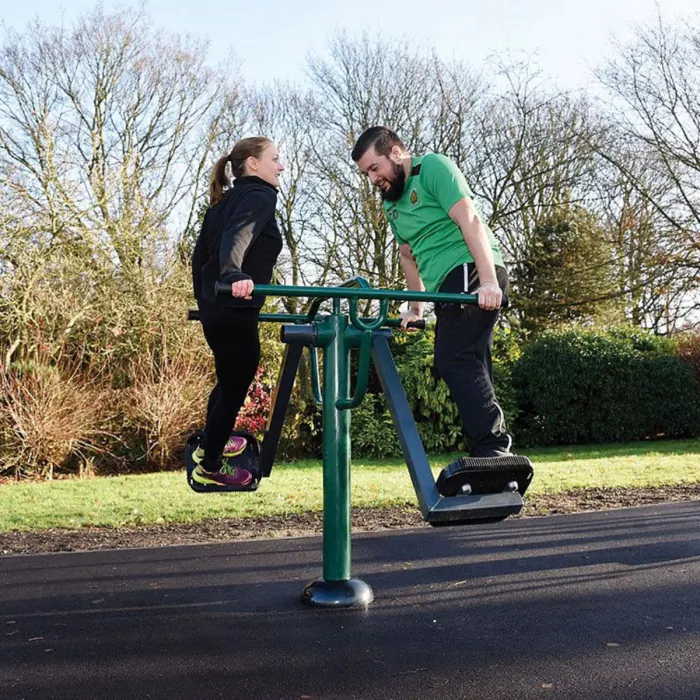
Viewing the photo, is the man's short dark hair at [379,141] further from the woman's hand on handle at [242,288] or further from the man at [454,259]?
the woman's hand on handle at [242,288]

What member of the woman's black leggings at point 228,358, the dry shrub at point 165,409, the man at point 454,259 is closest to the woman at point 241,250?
the woman's black leggings at point 228,358

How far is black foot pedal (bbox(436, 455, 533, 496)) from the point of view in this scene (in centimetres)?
295

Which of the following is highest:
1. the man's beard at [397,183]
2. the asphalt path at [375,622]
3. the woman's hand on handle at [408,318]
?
the man's beard at [397,183]

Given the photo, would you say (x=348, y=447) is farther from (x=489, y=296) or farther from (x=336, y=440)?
(x=489, y=296)

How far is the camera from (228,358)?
→ 3.61m

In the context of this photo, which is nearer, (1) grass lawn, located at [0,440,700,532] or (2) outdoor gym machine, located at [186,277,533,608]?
(2) outdoor gym machine, located at [186,277,533,608]

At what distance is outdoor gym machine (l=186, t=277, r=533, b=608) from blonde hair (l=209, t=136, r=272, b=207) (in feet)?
2.00

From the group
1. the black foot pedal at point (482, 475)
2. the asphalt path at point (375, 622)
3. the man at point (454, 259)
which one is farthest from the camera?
the man at point (454, 259)

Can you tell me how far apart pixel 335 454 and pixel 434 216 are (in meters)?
1.15

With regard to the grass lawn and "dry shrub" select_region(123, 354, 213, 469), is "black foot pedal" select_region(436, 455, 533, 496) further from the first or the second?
"dry shrub" select_region(123, 354, 213, 469)

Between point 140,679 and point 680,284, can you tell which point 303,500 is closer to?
point 140,679

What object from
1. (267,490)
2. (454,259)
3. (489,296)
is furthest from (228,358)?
(267,490)

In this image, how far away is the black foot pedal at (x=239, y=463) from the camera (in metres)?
3.95

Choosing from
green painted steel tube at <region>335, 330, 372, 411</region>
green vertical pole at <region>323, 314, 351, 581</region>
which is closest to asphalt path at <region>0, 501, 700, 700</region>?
green vertical pole at <region>323, 314, 351, 581</region>
